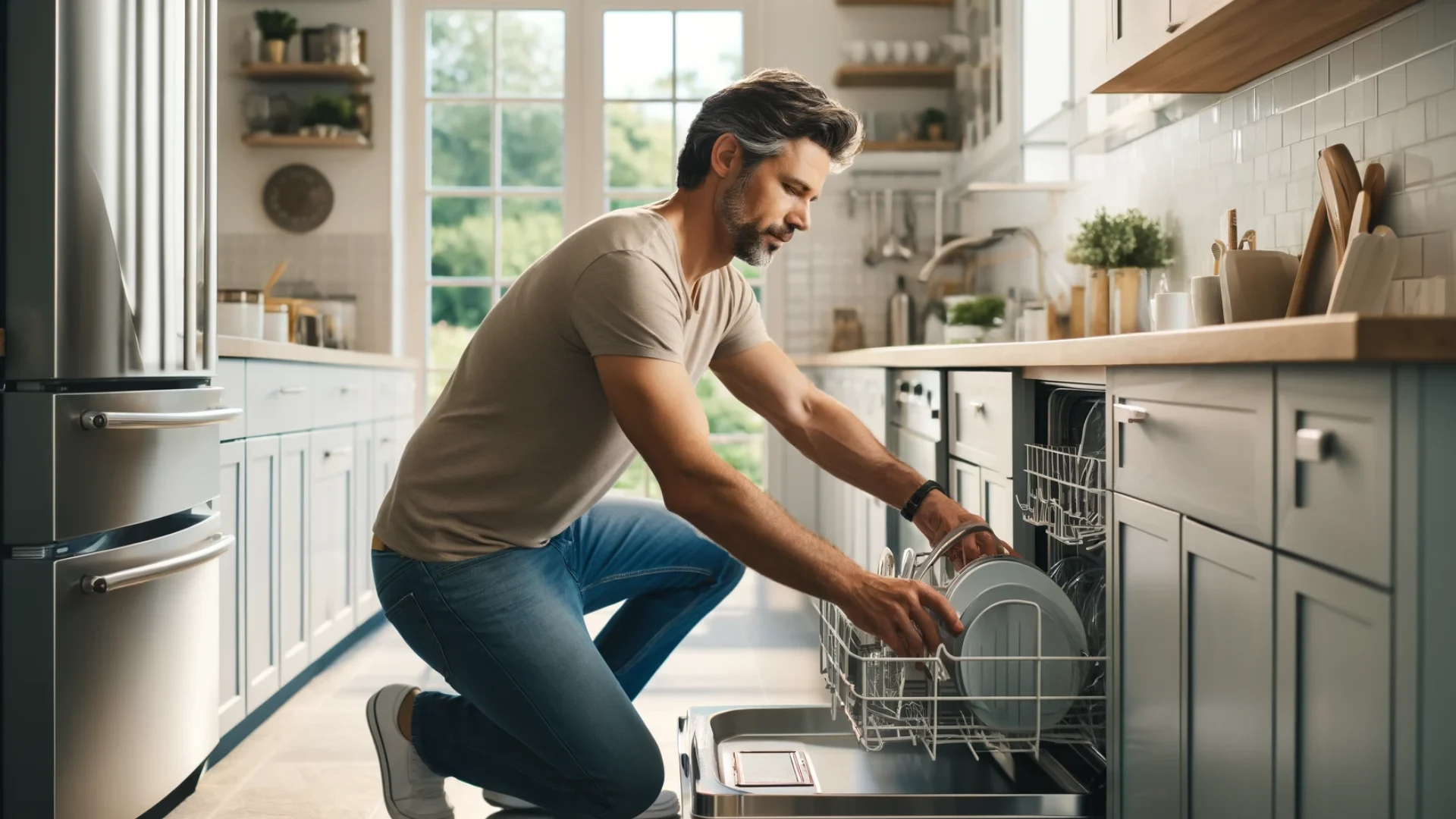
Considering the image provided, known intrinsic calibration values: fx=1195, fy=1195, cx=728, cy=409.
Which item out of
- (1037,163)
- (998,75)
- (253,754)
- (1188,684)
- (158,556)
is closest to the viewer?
(1188,684)

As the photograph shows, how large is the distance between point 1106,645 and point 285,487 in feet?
6.55

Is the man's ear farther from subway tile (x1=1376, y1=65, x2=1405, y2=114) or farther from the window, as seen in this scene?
the window

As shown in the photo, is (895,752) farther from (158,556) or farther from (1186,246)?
(1186,246)

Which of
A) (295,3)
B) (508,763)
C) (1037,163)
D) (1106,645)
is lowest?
(508,763)

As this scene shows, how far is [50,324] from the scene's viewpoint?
1.78 metres

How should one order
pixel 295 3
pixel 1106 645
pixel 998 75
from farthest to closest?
pixel 295 3, pixel 998 75, pixel 1106 645

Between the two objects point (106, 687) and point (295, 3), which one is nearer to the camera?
point (106, 687)

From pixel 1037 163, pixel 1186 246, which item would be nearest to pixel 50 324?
pixel 1186 246

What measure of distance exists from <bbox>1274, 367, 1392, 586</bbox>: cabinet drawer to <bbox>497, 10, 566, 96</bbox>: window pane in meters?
4.35

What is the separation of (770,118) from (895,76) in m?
3.42

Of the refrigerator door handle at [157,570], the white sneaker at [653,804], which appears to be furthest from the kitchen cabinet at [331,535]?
the white sneaker at [653,804]

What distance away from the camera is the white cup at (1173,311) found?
2.31 meters

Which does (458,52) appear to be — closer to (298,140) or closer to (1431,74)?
(298,140)

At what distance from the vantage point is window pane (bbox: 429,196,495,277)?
5.05m
